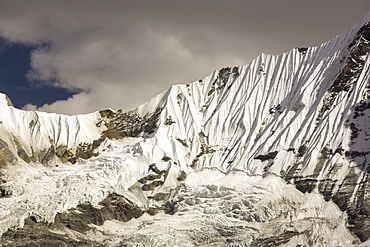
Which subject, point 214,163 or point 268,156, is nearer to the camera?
point 268,156

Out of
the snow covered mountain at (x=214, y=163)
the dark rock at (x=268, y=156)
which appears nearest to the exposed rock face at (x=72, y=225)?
the snow covered mountain at (x=214, y=163)

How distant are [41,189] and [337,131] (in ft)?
202

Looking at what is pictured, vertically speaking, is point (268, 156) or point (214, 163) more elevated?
point (268, 156)

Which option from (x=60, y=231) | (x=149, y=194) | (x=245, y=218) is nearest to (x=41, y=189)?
(x=60, y=231)

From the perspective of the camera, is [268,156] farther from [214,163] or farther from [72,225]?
[72,225]

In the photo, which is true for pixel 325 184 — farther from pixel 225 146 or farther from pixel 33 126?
pixel 33 126

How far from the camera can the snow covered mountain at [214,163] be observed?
117 metres

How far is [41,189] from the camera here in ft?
407

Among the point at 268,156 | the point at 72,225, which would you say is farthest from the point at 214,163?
the point at 72,225

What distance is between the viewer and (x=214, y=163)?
143250 millimetres

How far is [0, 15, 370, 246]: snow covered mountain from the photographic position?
117 meters

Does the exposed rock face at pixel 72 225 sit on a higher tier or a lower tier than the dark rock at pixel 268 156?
lower

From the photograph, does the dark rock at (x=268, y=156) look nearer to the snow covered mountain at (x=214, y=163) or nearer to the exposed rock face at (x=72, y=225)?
the snow covered mountain at (x=214, y=163)

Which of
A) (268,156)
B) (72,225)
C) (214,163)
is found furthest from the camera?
(214,163)
